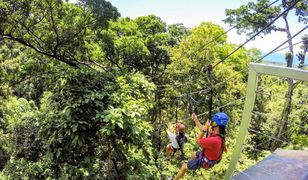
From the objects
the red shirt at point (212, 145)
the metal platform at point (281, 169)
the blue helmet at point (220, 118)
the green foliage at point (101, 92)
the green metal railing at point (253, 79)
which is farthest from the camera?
the green foliage at point (101, 92)

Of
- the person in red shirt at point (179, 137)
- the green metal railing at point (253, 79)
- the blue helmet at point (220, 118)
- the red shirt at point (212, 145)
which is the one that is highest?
the green metal railing at point (253, 79)

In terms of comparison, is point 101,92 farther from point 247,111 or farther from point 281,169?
point 281,169

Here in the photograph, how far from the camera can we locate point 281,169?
3.25m

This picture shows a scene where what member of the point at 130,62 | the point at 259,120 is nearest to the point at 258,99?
the point at 259,120

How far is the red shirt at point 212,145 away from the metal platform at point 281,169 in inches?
28.2

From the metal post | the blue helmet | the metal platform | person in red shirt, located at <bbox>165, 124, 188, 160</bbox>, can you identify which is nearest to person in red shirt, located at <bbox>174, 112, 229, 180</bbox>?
the blue helmet

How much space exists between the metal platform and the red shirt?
717 mm

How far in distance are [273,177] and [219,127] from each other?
114cm

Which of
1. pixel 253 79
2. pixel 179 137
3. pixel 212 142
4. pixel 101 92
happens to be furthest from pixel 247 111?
pixel 101 92

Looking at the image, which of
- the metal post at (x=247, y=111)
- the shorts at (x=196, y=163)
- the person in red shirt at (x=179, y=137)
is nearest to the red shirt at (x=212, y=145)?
the shorts at (x=196, y=163)

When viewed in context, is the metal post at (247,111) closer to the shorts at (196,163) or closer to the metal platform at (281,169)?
the metal platform at (281,169)

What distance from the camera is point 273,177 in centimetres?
312

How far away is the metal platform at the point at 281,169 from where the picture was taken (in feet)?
10.1

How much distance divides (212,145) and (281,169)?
1063 mm
